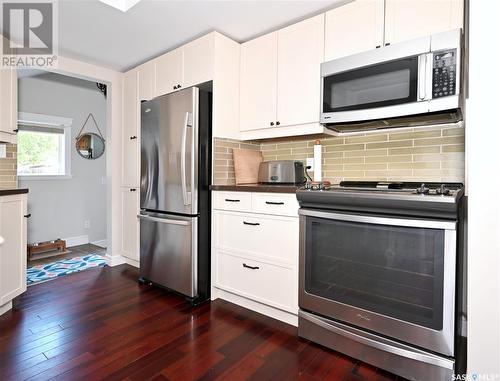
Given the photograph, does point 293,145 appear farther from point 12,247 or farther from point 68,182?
point 68,182

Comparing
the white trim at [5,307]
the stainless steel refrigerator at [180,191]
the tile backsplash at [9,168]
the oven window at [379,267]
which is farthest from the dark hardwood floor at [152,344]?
the tile backsplash at [9,168]

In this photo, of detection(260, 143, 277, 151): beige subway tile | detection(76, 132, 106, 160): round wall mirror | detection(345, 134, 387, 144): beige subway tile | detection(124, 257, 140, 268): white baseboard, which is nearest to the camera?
detection(345, 134, 387, 144): beige subway tile

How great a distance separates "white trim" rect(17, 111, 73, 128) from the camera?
3846 millimetres

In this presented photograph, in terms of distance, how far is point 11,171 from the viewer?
272cm

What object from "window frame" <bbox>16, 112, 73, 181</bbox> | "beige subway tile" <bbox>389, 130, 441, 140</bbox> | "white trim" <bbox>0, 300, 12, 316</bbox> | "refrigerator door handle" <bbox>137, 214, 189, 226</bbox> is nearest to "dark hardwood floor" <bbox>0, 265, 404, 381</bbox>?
"white trim" <bbox>0, 300, 12, 316</bbox>

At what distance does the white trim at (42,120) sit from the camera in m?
3.85

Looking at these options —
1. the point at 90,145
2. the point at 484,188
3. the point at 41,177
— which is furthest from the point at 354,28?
the point at 41,177

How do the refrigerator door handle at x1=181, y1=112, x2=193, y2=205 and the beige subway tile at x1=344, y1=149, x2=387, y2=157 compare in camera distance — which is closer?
the beige subway tile at x1=344, y1=149, x2=387, y2=157

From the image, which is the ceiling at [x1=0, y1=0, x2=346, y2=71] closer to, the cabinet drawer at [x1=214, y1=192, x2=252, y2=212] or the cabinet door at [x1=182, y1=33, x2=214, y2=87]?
the cabinet door at [x1=182, y1=33, x2=214, y2=87]

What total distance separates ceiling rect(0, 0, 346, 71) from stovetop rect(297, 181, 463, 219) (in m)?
1.35

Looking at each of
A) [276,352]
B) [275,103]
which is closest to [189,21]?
[275,103]

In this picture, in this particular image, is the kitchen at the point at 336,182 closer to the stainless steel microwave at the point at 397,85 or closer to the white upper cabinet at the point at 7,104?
the stainless steel microwave at the point at 397,85

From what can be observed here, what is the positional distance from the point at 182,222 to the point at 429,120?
6.29ft

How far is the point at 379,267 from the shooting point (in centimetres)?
158
